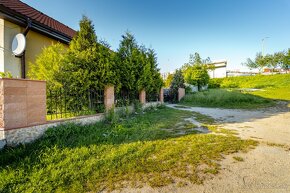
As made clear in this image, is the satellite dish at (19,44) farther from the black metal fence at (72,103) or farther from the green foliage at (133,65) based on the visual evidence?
the green foliage at (133,65)

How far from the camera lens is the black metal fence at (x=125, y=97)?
26.0ft

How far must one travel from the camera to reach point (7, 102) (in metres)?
3.58

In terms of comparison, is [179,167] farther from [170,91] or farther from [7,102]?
[170,91]

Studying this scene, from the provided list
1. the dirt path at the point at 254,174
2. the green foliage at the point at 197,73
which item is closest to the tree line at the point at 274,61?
the green foliage at the point at 197,73

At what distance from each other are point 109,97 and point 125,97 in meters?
1.75

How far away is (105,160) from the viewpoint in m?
3.20

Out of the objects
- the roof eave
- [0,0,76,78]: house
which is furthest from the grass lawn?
the roof eave

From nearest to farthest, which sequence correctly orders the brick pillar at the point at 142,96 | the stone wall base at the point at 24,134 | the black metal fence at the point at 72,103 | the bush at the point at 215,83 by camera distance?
the stone wall base at the point at 24,134 → the black metal fence at the point at 72,103 → the brick pillar at the point at 142,96 → the bush at the point at 215,83

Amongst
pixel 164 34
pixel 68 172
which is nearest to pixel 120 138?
pixel 68 172

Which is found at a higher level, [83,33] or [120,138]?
[83,33]

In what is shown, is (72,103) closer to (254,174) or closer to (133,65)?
(133,65)

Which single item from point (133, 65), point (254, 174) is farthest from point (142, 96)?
point (254, 174)

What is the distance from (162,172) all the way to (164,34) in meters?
14.5

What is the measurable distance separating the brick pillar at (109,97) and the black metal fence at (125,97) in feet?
2.19
